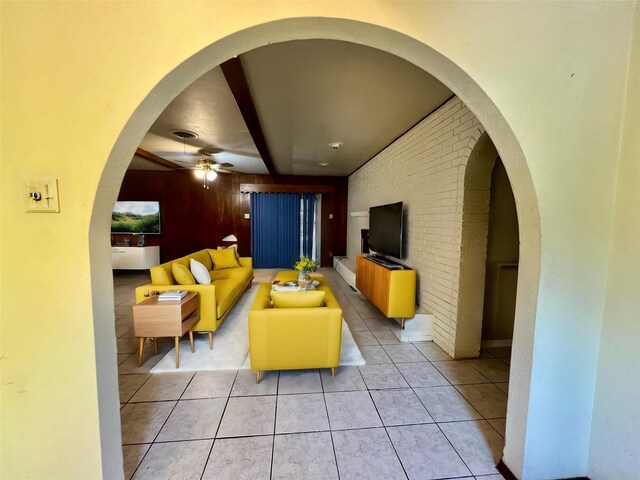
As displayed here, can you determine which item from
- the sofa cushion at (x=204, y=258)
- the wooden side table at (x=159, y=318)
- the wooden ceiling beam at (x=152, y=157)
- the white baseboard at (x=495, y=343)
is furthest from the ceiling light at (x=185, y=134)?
the white baseboard at (x=495, y=343)

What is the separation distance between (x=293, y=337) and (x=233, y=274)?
8.43ft

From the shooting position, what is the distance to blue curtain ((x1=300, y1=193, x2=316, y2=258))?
7.14 m

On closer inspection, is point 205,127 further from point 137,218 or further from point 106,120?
point 137,218

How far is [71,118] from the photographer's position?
0.98m

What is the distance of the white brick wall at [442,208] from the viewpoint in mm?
2504

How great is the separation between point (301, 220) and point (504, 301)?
5.12 meters

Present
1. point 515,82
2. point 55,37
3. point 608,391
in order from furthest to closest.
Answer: point 608,391 → point 515,82 → point 55,37

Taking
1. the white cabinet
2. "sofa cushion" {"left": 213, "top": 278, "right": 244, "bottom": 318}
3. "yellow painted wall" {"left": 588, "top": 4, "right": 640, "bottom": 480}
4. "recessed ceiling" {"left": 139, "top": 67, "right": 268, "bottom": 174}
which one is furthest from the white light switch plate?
the white cabinet

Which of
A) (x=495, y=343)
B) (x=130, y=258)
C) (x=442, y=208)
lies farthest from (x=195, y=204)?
(x=495, y=343)

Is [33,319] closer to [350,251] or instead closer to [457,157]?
[457,157]

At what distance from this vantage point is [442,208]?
280 cm

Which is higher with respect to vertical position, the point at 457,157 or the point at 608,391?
the point at 457,157

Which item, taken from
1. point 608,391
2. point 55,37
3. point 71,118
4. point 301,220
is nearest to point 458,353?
point 608,391

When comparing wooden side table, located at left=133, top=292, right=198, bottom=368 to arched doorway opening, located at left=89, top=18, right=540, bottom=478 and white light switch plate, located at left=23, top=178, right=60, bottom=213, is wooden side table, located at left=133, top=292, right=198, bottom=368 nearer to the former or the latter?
arched doorway opening, located at left=89, top=18, right=540, bottom=478
